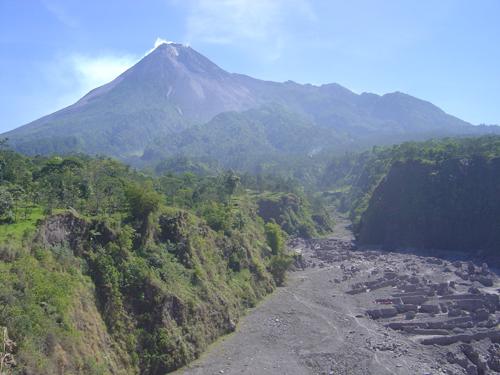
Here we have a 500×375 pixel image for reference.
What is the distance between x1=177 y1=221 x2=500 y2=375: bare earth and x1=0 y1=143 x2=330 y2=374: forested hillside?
2.77 m

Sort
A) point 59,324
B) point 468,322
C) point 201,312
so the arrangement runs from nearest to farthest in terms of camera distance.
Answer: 1. point 59,324
2. point 201,312
3. point 468,322

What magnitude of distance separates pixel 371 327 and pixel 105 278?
2312 centimetres

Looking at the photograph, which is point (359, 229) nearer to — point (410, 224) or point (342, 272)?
point (410, 224)

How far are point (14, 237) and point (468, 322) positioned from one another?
35988mm

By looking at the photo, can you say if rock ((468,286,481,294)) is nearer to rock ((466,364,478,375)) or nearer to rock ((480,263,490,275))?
rock ((480,263,490,275))

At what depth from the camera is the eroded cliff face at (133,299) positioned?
88.3 ft

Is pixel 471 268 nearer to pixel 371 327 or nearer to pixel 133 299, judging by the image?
pixel 371 327

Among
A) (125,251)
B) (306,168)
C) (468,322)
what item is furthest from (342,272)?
(306,168)

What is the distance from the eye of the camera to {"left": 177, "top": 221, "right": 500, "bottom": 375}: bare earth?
32.6 meters

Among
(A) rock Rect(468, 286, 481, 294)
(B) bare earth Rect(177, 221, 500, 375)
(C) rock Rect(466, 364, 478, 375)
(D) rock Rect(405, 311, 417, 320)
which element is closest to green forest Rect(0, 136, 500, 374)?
(B) bare earth Rect(177, 221, 500, 375)

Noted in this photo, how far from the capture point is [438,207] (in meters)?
82.6

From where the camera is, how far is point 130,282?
32625 mm

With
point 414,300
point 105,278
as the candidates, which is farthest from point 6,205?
point 414,300

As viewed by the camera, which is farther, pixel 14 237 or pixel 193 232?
pixel 193 232
